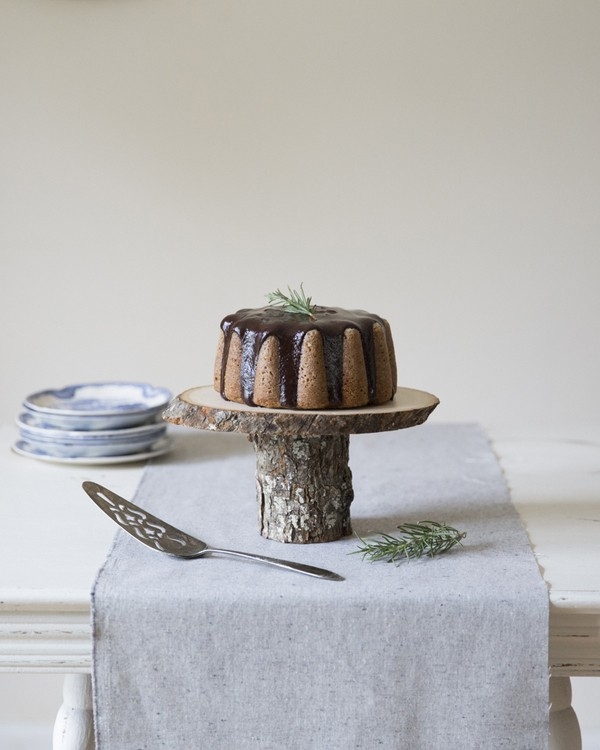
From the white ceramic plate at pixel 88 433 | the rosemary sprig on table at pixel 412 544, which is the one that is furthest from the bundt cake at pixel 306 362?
the white ceramic plate at pixel 88 433

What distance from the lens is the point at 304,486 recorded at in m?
0.98

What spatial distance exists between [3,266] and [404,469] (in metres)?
1.21

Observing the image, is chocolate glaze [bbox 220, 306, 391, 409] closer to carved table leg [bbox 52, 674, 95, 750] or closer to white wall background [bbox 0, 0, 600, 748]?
carved table leg [bbox 52, 674, 95, 750]

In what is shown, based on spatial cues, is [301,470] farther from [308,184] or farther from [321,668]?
[308,184]

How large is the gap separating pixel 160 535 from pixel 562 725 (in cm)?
51

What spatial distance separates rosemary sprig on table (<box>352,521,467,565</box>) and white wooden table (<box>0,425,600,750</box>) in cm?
9

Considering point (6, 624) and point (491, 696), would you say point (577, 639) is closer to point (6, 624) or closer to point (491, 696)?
point (491, 696)

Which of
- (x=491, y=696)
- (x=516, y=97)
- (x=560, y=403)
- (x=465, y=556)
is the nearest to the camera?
(x=491, y=696)

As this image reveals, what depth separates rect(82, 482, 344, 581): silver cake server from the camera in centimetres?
87

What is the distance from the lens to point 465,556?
0.92 m

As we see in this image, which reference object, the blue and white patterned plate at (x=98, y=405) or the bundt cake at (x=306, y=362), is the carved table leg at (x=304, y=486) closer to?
the bundt cake at (x=306, y=362)

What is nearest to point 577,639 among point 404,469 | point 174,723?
point 174,723

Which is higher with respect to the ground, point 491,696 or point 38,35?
point 38,35

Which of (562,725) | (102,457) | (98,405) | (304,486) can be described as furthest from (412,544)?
(98,405)
